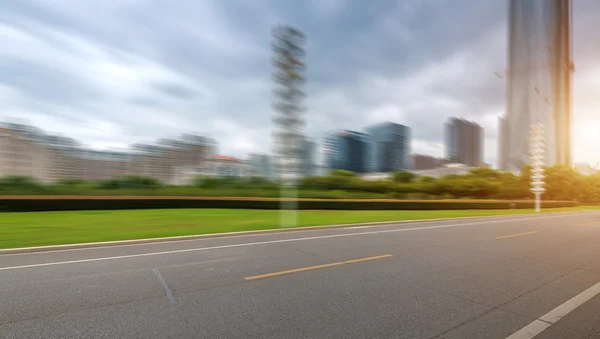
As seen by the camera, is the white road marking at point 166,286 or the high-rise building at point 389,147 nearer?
the white road marking at point 166,286

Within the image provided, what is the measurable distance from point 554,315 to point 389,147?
77.6m

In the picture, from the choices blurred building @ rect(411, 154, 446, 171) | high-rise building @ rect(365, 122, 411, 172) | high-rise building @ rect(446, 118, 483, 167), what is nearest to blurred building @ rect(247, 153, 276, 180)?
high-rise building @ rect(365, 122, 411, 172)

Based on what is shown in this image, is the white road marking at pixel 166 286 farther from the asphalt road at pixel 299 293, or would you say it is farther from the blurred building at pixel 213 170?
the blurred building at pixel 213 170

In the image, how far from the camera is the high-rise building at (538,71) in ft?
186

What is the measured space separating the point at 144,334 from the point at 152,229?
9.94 metres

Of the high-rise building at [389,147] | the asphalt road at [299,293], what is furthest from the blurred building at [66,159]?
the high-rise building at [389,147]

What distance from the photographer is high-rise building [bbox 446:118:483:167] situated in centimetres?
11425

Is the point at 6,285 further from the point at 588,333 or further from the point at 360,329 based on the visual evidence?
the point at 588,333

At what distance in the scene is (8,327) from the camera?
361 cm

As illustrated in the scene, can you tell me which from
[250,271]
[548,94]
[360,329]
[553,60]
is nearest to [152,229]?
[250,271]

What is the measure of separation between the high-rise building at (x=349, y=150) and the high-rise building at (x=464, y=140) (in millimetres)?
55299

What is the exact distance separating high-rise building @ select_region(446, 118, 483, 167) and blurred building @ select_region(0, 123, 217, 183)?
360 feet

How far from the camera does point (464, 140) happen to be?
117250 mm

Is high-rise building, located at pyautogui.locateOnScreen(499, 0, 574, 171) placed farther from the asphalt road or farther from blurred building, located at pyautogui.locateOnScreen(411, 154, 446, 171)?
the asphalt road
